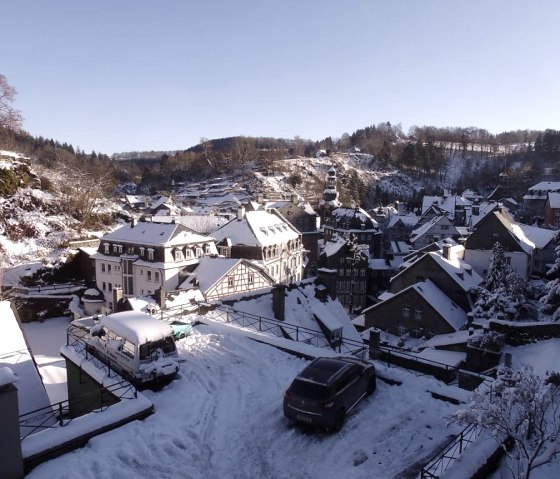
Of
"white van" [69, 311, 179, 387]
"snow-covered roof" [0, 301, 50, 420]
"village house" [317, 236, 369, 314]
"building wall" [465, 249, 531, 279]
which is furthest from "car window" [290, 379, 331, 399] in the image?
"village house" [317, 236, 369, 314]

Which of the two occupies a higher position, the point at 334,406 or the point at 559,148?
the point at 559,148

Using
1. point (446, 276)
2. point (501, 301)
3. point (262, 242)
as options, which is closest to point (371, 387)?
point (501, 301)

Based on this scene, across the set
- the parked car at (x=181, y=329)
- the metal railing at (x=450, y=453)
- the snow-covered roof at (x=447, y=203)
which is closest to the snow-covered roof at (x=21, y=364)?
the parked car at (x=181, y=329)

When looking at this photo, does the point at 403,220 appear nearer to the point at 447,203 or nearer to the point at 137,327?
the point at 447,203

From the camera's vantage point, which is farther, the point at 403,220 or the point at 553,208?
the point at 403,220

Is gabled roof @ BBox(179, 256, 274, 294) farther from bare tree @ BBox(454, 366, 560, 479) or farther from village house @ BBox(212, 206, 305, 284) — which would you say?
bare tree @ BBox(454, 366, 560, 479)

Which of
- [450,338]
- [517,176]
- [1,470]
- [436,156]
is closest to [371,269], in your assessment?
[450,338]

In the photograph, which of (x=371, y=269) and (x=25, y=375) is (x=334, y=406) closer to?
(x=25, y=375)
